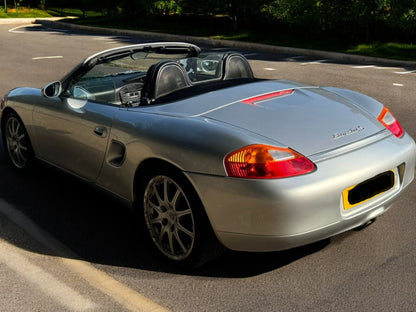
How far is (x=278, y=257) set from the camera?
3.80m

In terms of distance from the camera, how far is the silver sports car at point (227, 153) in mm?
3232

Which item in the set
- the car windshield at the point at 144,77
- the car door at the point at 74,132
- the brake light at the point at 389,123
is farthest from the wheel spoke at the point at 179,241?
the brake light at the point at 389,123

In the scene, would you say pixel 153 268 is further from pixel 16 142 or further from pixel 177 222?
pixel 16 142

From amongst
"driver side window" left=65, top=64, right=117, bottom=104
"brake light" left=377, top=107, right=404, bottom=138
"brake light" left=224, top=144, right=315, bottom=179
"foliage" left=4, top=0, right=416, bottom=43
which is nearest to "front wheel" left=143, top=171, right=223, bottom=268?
"brake light" left=224, top=144, right=315, bottom=179

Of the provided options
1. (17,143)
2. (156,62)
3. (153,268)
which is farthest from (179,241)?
(17,143)

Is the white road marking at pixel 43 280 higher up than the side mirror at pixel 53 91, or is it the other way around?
the side mirror at pixel 53 91

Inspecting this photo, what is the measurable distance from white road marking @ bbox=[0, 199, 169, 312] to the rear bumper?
60 cm

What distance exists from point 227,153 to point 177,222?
629 mm

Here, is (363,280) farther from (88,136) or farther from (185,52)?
(185,52)

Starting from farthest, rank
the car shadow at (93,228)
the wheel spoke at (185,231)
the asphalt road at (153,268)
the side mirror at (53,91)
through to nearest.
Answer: the side mirror at (53,91), the car shadow at (93,228), the wheel spoke at (185,231), the asphalt road at (153,268)

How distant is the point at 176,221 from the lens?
11.9ft

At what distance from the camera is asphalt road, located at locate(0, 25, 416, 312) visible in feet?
10.7

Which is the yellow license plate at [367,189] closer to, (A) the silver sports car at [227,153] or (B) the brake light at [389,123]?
(A) the silver sports car at [227,153]

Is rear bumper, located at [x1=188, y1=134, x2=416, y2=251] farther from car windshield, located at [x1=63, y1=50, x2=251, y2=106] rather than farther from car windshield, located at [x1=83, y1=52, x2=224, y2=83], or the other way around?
car windshield, located at [x1=83, y1=52, x2=224, y2=83]
